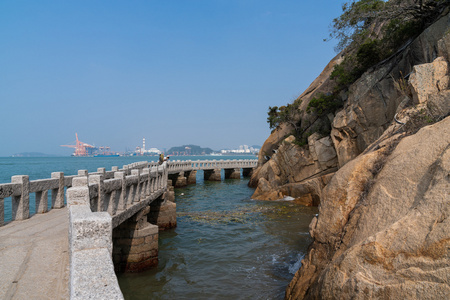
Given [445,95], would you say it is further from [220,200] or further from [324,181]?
[220,200]

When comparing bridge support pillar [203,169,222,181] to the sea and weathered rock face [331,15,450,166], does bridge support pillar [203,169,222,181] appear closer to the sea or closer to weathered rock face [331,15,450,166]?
the sea

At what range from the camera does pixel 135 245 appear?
12312 mm

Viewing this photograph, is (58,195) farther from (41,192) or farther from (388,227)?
(388,227)

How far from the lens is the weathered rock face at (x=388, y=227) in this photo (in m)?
4.59

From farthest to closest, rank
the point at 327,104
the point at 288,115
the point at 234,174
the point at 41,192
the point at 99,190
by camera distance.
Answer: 1. the point at 234,174
2. the point at 288,115
3. the point at 327,104
4. the point at 41,192
5. the point at 99,190

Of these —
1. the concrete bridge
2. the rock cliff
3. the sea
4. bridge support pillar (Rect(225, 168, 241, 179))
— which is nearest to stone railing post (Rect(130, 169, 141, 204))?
the concrete bridge

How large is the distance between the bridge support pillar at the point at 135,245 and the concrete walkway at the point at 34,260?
14.4 ft

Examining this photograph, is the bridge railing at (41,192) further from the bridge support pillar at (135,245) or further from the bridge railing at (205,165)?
the bridge railing at (205,165)

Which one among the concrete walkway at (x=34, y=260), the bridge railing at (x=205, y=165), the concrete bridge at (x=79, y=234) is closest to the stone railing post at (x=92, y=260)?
the concrete bridge at (x=79, y=234)

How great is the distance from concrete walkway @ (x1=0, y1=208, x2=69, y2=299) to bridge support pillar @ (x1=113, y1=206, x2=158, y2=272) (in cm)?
439

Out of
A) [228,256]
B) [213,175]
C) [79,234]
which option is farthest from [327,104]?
[213,175]

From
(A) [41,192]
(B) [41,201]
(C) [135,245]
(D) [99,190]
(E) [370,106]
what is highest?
(E) [370,106]

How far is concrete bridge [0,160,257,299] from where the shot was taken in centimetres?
358

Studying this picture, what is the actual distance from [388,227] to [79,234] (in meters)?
5.01
